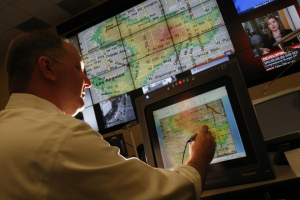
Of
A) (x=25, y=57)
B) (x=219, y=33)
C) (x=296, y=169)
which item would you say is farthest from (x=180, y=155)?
(x=219, y=33)

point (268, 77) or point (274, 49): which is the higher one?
point (274, 49)

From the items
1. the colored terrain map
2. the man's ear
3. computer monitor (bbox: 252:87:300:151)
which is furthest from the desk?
the man's ear

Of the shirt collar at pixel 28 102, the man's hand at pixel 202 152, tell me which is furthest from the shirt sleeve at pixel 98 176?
the shirt collar at pixel 28 102

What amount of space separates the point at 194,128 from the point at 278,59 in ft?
4.28

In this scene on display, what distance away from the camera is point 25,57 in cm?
98

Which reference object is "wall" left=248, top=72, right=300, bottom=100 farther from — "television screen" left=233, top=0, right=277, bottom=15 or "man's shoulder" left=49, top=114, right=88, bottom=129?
"man's shoulder" left=49, top=114, right=88, bottom=129

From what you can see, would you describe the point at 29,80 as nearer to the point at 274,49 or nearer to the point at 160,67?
the point at 160,67

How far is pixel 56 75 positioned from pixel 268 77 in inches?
65.9

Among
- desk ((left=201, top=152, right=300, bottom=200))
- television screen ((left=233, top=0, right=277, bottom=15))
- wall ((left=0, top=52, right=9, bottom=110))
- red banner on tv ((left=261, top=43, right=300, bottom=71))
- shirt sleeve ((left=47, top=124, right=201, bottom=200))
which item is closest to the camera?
shirt sleeve ((left=47, top=124, right=201, bottom=200))

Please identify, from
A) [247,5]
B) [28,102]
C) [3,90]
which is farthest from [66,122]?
[3,90]

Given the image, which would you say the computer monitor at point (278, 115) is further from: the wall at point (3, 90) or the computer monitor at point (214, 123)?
the wall at point (3, 90)

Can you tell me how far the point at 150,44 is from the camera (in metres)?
2.43

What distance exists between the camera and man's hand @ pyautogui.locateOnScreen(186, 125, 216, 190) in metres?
0.78

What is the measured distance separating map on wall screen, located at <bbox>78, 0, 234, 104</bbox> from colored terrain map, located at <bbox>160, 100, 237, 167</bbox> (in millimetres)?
1228
